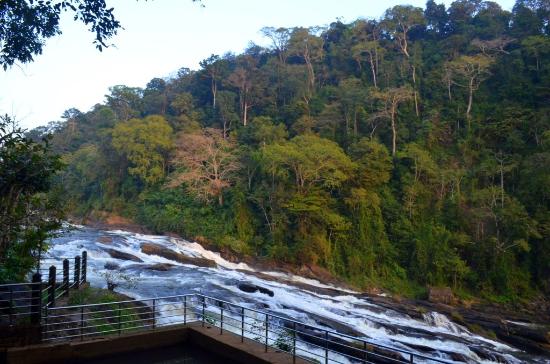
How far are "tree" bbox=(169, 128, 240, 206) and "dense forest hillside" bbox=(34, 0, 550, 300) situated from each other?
0.38 ft

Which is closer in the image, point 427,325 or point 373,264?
point 427,325

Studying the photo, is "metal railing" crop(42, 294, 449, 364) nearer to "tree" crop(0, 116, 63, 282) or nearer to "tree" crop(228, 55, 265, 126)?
"tree" crop(0, 116, 63, 282)

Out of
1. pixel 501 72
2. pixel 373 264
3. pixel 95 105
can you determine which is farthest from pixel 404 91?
pixel 95 105

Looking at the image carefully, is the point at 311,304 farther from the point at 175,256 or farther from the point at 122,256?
the point at 122,256

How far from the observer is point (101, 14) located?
23.4ft

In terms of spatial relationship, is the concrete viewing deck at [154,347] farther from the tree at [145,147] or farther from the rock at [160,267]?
the tree at [145,147]

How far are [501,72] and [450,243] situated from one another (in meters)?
18.3

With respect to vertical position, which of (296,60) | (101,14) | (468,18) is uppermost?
(468,18)

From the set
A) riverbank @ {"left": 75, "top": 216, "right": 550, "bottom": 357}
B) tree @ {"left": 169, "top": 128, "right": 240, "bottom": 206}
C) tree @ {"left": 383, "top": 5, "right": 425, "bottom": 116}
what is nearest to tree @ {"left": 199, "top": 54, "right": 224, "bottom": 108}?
tree @ {"left": 169, "top": 128, "right": 240, "bottom": 206}

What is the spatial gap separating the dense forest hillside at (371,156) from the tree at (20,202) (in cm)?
554

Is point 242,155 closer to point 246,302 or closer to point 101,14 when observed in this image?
point 246,302

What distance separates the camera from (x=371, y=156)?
27750 mm

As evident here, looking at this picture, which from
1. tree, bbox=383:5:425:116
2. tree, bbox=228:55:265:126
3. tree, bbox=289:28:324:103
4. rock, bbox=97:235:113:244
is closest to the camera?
rock, bbox=97:235:113:244

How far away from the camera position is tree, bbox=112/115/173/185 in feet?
109
